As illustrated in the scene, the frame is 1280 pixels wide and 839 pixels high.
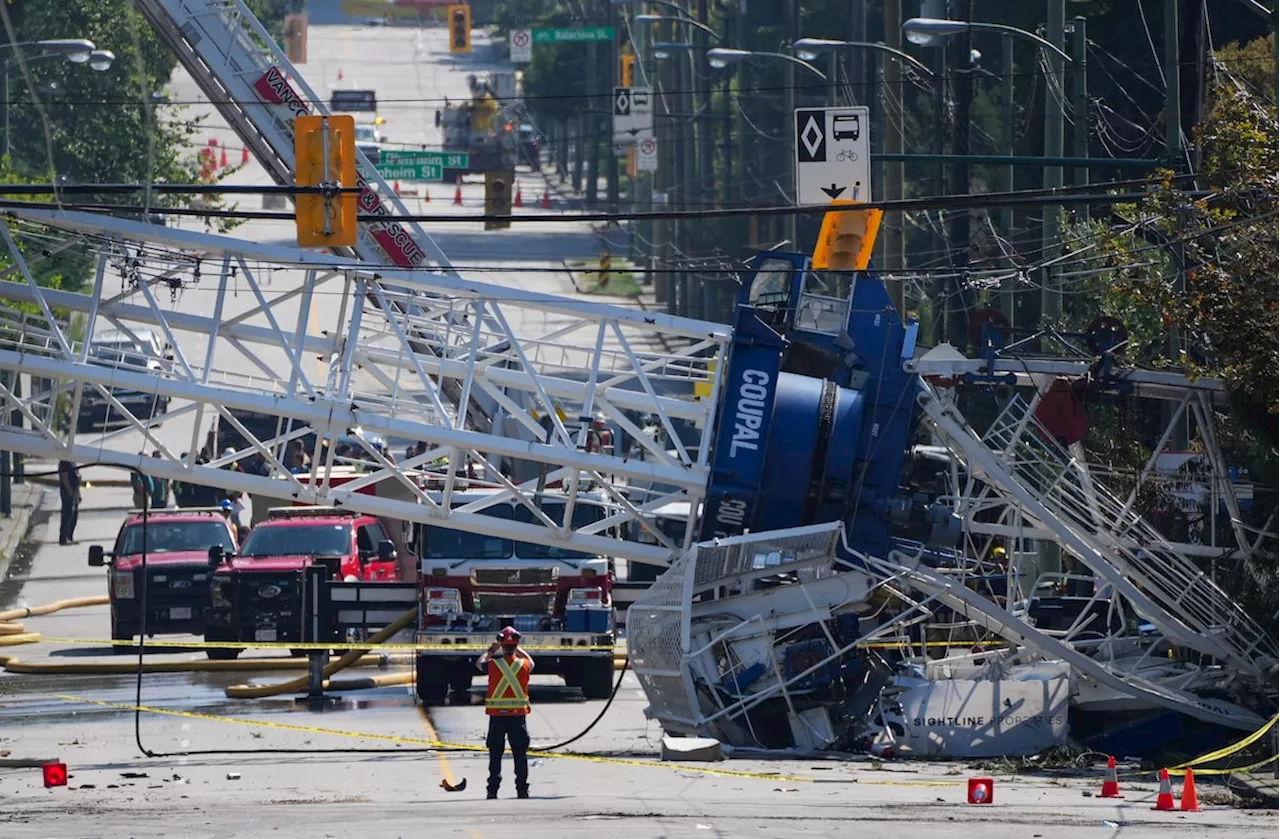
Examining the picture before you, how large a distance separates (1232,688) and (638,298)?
52306mm

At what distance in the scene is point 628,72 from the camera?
244 ft

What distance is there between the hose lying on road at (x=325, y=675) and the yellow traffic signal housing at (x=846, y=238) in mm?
6848

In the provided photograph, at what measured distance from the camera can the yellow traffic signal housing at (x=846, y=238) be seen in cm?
2108

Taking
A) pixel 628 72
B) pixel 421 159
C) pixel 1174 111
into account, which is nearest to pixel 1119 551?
pixel 1174 111

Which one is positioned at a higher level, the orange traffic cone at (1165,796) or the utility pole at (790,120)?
the utility pole at (790,120)

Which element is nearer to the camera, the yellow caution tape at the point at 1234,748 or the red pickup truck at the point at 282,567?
the yellow caution tape at the point at 1234,748

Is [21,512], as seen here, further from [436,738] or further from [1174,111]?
[1174,111]

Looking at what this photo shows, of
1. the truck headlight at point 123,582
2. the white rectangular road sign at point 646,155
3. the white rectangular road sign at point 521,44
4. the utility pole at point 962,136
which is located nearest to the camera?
the truck headlight at point 123,582

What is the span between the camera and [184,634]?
29.9 m

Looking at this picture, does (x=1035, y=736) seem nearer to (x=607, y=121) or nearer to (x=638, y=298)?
(x=638, y=298)

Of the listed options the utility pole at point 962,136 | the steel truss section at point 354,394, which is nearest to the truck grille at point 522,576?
the steel truss section at point 354,394

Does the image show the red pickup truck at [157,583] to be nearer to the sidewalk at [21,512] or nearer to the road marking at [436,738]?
the road marking at [436,738]

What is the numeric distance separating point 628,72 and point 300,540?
48078 millimetres

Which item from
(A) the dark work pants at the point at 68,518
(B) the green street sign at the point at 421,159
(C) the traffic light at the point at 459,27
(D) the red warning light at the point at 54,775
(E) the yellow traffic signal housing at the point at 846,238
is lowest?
(A) the dark work pants at the point at 68,518
